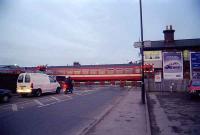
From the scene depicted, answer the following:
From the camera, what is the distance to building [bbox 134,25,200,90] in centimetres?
3148

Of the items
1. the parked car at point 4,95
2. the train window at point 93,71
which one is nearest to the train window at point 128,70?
the train window at point 93,71

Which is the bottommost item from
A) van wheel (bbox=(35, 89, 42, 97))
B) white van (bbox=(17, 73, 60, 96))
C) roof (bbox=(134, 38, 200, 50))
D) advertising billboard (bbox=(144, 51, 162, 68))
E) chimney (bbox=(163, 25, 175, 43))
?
van wheel (bbox=(35, 89, 42, 97))

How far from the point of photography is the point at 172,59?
31.7 metres

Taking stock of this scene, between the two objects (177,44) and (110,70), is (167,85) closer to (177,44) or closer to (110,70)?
(177,44)

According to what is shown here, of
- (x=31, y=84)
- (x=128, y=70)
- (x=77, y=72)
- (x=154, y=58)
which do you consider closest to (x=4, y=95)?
(x=31, y=84)

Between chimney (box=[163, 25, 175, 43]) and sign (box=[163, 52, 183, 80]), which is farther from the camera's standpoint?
chimney (box=[163, 25, 175, 43])

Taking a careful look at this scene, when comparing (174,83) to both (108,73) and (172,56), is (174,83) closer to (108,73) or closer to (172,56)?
(172,56)

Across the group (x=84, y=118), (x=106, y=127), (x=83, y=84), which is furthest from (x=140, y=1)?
(x=83, y=84)

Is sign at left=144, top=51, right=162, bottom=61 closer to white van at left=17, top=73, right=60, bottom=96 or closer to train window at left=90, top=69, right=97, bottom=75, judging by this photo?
train window at left=90, top=69, right=97, bottom=75

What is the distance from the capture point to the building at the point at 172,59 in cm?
3148

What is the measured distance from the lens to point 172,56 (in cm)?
3166

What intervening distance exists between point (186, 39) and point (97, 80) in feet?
55.4

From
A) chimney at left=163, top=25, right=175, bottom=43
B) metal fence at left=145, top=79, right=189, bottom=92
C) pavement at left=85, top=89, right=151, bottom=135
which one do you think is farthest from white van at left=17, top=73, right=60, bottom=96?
chimney at left=163, top=25, right=175, bottom=43

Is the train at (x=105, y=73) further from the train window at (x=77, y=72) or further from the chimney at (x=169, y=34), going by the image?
the chimney at (x=169, y=34)
